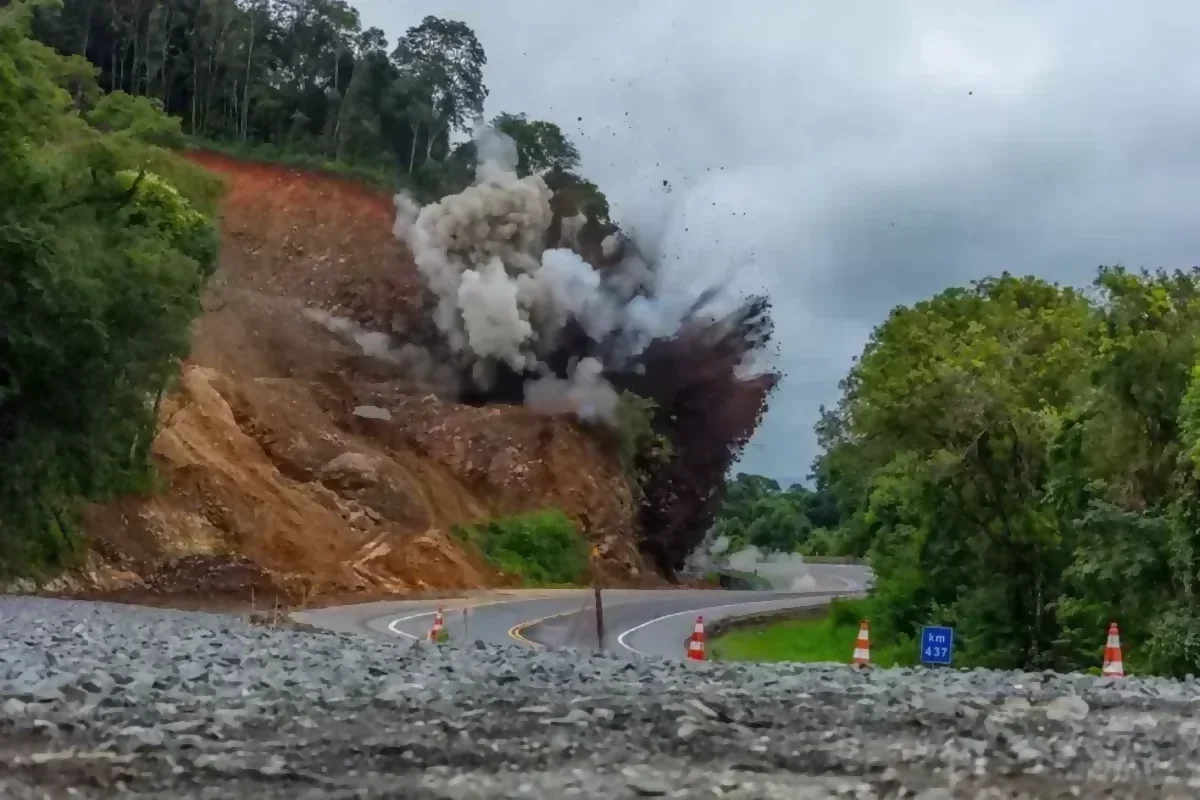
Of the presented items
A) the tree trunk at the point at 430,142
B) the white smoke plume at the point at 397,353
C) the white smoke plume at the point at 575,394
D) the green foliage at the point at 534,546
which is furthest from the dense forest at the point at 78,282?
the tree trunk at the point at 430,142

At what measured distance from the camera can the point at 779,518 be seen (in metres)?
94.9

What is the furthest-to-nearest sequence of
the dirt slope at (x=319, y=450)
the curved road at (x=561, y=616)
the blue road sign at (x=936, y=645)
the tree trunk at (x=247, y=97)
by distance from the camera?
the tree trunk at (x=247, y=97)
the dirt slope at (x=319, y=450)
the curved road at (x=561, y=616)
the blue road sign at (x=936, y=645)

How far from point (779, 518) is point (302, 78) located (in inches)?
1769

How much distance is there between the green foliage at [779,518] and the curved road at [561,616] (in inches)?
1257

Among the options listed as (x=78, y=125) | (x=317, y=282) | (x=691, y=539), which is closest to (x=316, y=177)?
(x=317, y=282)

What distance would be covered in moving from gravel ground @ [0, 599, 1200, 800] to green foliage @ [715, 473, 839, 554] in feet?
219

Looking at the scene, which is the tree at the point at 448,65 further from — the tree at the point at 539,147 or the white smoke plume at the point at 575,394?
the white smoke plume at the point at 575,394

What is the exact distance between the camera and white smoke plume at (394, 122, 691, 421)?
185 ft

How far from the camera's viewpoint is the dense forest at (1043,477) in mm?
21484

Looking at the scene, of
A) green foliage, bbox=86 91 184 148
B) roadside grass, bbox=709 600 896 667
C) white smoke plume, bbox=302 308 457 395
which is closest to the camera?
roadside grass, bbox=709 600 896 667

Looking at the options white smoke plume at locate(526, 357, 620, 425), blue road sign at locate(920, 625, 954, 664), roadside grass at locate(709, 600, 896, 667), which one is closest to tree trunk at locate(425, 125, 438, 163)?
white smoke plume at locate(526, 357, 620, 425)

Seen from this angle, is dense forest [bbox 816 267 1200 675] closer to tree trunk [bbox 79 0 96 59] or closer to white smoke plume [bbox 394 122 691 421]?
white smoke plume [bbox 394 122 691 421]

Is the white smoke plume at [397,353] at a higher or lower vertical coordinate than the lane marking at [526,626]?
higher

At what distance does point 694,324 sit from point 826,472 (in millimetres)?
13003
